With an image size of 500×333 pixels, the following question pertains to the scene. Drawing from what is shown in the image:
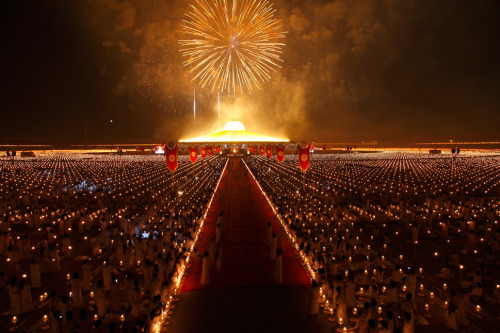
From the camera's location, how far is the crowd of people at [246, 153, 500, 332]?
697cm

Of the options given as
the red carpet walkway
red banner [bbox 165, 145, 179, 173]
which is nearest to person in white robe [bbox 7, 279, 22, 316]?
the red carpet walkway

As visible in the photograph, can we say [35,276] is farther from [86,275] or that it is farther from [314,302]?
[314,302]

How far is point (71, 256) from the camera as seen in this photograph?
1105 centimetres

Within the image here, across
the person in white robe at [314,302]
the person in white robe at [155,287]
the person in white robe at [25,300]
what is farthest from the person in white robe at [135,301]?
the person in white robe at [314,302]

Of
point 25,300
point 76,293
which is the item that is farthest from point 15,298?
point 76,293

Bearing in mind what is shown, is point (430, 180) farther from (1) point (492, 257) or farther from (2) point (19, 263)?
(2) point (19, 263)

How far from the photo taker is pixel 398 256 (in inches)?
426

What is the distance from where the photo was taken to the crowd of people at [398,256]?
6969 millimetres

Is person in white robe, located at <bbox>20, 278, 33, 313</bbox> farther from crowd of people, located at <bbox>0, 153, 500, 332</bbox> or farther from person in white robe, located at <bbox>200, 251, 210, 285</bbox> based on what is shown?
person in white robe, located at <bbox>200, 251, 210, 285</bbox>

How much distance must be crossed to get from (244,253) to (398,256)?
4.87 meters

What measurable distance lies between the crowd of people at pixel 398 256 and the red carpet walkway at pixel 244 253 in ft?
1.89

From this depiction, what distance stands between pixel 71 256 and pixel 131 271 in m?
2.79

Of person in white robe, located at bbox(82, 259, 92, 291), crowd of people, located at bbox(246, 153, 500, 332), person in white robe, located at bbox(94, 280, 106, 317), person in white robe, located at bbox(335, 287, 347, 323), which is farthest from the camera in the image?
person in white robe, located at bbox(82, 259, 92, 291)

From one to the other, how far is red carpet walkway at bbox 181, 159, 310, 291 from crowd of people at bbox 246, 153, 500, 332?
0.58 meters
